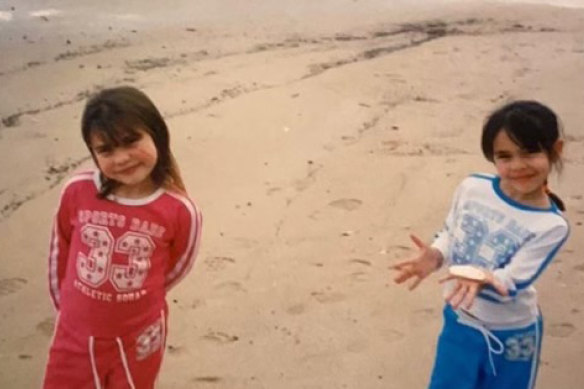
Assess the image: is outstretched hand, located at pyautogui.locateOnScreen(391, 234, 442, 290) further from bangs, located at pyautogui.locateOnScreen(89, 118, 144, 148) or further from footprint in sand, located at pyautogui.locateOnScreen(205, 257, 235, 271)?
footprint in sand, located at pyautogui.locateOnScreen(205, 257, 235, 271)

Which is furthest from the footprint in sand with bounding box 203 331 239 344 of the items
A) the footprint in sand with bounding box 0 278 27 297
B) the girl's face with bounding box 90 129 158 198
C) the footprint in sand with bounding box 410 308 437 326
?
the girl's face with bounding box 90 129 158 198

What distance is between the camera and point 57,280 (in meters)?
2.46

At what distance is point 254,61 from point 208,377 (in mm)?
3791

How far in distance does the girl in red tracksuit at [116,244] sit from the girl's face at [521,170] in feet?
2.55

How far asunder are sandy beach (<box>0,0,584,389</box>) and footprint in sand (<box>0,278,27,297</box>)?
0.01 meters

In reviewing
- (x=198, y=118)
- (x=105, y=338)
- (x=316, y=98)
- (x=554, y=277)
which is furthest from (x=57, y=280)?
(x=316, y=98)

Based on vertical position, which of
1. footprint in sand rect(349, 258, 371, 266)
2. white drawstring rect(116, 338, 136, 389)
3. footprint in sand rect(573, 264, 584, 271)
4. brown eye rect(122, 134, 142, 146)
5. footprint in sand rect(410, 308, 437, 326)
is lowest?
footprint in sand rect(410, 308, 437, 326)

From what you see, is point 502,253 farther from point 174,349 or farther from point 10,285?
point 10,285

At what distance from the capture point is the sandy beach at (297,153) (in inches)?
136

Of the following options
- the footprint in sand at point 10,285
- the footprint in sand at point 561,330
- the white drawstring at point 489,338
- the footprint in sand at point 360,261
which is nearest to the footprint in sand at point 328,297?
the footprint in sand at point 360,261

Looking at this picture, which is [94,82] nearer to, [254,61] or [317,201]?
[254,61]

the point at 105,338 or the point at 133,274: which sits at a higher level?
the point at 133,274

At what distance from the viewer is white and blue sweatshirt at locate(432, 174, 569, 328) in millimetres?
2311

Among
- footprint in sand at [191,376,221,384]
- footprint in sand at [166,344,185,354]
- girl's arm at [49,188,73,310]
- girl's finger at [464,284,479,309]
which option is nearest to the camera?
girl's finger at [464,284,479,309]
